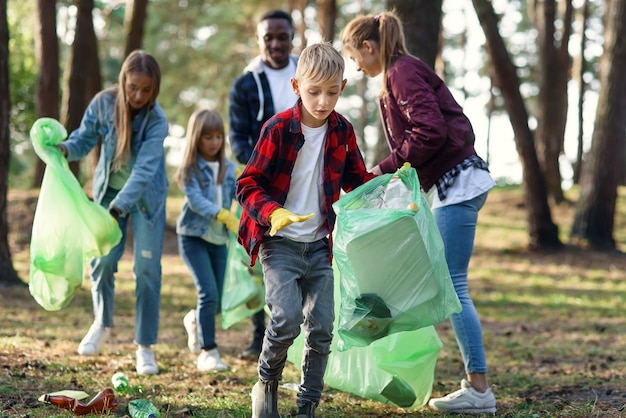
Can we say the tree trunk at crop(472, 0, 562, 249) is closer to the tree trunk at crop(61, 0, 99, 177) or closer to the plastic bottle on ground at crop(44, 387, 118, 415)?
the tree trunk at crop(61, 0, 99, 177)

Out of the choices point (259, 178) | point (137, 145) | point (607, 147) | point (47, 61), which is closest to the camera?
point (259, 178)

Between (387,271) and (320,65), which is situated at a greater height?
(320,65)

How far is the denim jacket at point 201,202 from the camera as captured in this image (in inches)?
183

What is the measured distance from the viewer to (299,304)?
10.2ft

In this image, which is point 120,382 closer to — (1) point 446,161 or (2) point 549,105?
(1) point 446,161

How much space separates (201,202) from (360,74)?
4.19ft

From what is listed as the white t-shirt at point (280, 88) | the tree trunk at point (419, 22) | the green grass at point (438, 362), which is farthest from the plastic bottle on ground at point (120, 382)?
the tree trunk at point (419, 22)

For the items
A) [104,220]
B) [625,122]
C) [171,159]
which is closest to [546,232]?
[625,122]

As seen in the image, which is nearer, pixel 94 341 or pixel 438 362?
pixel 94 341

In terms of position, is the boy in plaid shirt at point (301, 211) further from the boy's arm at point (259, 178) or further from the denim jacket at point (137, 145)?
the denim jacket at point (137, 145)

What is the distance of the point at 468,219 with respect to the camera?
3.69 metres

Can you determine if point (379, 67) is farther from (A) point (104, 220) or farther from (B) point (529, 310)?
(B) point (529, 310)

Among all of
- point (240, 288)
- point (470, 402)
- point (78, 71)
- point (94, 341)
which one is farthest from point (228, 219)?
point (78, 71)

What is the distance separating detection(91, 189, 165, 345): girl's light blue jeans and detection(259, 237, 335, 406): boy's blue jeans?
1363mm
